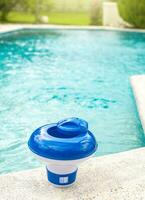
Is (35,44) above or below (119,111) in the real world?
below

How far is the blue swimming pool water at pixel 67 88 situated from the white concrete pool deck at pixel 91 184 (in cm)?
122

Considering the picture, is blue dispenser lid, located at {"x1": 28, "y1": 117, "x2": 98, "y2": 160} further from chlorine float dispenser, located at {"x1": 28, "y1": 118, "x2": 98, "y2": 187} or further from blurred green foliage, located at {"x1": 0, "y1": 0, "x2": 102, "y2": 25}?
blurred green foliage, located at {"x1": 0, "y1": 0, "x2": 102, "y2": 25}

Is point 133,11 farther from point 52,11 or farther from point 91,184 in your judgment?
→ point 91,184

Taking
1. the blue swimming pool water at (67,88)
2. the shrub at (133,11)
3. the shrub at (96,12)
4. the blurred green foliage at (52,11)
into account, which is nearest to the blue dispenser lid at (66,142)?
the blue swimming pool water at (67,88)

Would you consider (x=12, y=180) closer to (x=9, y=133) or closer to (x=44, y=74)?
(x=9, y=133)

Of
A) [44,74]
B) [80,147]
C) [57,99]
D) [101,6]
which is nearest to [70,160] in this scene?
[80,147]

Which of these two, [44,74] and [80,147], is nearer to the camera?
[80,147]

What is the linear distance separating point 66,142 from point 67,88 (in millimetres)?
6186

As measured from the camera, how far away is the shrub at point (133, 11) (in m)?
21.2

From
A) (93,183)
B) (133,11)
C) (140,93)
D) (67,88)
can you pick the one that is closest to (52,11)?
(133,11)

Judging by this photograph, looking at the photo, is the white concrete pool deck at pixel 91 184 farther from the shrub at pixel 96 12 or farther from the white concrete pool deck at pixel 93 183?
the shrub at pixel 96 12

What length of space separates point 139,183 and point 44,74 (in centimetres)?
771

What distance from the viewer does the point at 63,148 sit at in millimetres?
3494

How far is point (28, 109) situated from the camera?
7.73 meters
